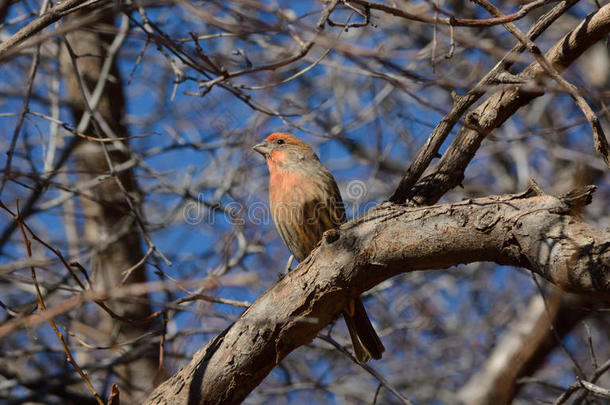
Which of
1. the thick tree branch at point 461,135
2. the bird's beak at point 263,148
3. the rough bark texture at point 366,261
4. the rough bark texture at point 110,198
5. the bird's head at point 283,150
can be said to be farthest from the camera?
the rough bark texture at point 110,198

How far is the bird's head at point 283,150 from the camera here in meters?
6.02

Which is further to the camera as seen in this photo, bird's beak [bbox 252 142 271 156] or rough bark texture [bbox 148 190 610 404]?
bird's beak [bbox 252 142 271 156]

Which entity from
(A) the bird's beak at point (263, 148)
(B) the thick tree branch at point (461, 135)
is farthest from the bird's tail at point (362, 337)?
(A) the bird's beak at point (263, 148)

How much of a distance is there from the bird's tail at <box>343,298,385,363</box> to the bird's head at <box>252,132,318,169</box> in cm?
156

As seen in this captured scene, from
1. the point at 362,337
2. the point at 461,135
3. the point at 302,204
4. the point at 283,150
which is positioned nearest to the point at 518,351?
the point at 362,337

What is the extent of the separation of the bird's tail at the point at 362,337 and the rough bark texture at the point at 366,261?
1148 mm

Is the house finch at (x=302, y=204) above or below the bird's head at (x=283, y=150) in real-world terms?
below

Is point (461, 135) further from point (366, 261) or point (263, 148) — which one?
point (263, 148)

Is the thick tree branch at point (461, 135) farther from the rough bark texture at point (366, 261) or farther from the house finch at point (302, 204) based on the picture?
the house finch at point (302, 204)

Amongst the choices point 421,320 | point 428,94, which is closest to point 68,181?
point 421,320

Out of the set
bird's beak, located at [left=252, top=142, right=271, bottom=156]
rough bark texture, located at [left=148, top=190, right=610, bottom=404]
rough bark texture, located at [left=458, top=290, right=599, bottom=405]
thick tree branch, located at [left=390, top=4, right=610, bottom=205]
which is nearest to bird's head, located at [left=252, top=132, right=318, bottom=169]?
bird's beak, located at [left=252, top=142, right=271, bottom=156]

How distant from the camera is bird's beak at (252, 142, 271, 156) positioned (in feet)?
20.5

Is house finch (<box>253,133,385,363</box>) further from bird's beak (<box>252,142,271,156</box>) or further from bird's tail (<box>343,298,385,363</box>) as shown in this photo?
bird's tail (<box>343,298,385,363</box>)

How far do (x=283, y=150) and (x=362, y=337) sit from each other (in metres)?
2.01
